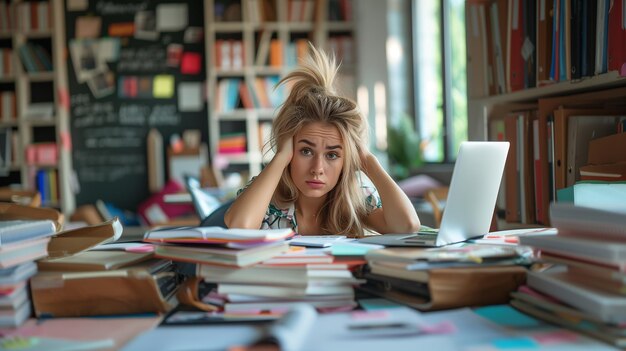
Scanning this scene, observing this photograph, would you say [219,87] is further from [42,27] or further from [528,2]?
[528,2]

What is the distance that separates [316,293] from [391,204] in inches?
32.0

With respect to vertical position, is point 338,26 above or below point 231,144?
above

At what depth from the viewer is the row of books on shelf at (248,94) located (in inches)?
238

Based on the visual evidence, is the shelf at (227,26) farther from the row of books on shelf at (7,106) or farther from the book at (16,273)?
the book at (16,273)

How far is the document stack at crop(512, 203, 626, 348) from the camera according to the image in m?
0.91

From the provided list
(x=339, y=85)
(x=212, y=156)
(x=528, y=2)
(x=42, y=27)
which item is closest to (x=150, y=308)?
(x=339, y=85)

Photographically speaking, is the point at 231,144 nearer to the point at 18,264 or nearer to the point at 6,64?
the point at 6,64

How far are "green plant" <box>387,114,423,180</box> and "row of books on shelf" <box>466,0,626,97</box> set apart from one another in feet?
7.32

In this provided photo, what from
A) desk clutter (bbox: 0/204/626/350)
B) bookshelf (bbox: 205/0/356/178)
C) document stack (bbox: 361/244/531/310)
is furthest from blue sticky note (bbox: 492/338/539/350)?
bookshelf (bbox: 205/0/356/178)

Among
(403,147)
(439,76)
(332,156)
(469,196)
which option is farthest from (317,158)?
(439,76)

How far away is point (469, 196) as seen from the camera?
1.38 m

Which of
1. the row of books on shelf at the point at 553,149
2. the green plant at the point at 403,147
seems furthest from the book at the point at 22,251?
the green plant at the point at 403,147

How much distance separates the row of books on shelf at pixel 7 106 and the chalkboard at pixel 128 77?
52cm

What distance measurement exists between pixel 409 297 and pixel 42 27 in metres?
5.87
